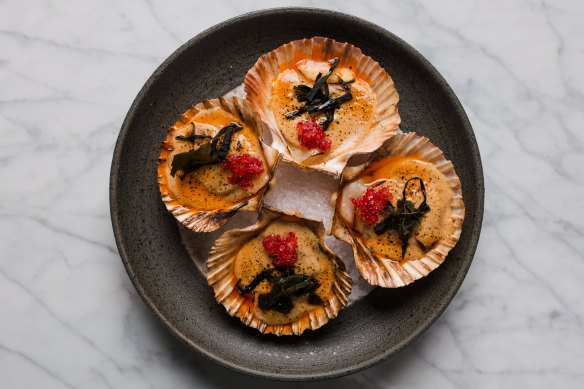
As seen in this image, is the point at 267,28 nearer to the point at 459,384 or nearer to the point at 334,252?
the point at 334,252

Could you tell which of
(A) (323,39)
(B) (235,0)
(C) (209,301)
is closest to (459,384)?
(C) (209,301)

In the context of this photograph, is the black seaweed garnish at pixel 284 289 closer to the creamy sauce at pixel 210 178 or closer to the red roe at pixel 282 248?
the red roe at pixel 282 248

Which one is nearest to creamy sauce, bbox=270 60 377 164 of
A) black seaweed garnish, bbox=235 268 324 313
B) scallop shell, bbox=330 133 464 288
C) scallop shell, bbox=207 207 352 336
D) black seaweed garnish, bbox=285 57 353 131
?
black seaweed garnish, bbox=285 57 353 131

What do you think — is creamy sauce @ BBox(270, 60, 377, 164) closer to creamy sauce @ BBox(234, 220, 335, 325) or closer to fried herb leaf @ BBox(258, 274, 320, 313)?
creamy sauce @ BBox(234, 220, 335, 325)

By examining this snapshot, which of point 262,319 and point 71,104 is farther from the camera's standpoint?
point 71,104

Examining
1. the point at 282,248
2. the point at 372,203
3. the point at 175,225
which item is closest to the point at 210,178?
the point at 175,225

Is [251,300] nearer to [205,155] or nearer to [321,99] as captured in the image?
[205,155]

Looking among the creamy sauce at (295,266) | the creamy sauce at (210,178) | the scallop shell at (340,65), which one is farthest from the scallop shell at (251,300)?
the scallop shell at (340,65)
